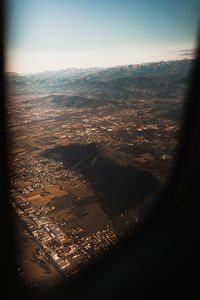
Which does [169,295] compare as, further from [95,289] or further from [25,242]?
[25,242]

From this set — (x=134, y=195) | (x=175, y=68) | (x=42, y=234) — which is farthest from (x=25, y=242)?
(x=175, y=68)

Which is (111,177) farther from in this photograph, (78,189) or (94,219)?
(94,219)

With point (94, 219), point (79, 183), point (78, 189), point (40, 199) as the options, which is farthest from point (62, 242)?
point (79, 183)

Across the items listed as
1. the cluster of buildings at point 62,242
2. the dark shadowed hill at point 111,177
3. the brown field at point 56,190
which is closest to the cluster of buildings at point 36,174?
the brown field at point 56,190

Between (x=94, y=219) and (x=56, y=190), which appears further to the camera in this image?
(x=56, y=190)

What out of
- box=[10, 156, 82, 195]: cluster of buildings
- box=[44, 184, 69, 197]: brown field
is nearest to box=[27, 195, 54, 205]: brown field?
box=[44, 184, 69, 197]: brown field

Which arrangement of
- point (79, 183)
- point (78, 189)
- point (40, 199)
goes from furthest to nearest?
point (79, 183) < point (78, 189) < point (40, 199)

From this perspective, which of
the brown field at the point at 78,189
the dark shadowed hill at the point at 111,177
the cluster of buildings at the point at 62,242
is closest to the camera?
the cluster of buildings at the point at 62,242

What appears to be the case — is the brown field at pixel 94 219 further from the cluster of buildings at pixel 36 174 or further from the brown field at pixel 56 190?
the cluster of buildings at pixel 36 174

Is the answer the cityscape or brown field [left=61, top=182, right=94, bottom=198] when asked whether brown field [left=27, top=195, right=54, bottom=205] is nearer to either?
the cityscape
